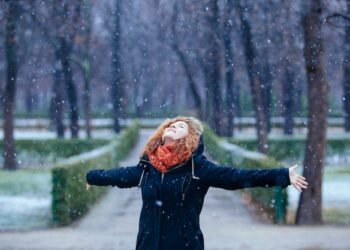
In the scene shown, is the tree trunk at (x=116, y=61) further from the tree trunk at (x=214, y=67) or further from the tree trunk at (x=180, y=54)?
the tree trunk at (x=214, y=67)

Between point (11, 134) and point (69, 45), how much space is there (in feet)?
23.5

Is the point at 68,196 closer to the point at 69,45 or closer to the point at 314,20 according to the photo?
the point at 314,20

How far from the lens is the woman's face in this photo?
5.37m

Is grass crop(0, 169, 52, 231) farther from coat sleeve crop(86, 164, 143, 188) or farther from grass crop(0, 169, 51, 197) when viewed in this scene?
coat sleeve crop(86, 164, 143, 188)

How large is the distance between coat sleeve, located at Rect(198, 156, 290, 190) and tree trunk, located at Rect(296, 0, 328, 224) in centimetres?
996

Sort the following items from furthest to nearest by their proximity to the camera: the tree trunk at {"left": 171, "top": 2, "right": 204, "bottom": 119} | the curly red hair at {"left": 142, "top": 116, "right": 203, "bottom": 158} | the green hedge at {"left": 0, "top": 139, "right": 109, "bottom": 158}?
1. the tree trunk at {"left": 171, "top": 2, "right": 204, "bottom": 119}
2. the green hedge at {"left": 0, "top": 139, "right": 109, "bottom": 158}
3. the curly red hair at {"left": 142, "top": 116, "right": 203, "bottom": 158}

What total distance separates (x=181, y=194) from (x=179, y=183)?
0.07 m

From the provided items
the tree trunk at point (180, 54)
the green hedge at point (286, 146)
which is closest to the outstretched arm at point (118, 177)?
the green hedge at point (286, 146)

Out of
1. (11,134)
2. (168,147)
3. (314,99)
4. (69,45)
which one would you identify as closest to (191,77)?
(69,45)

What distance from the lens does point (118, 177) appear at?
554 cm

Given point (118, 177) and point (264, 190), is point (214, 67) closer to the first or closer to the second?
point (264, 190)

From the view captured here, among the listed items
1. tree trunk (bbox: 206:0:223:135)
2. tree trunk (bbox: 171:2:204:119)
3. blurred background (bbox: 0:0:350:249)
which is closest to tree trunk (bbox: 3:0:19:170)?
blurred background (bbox: 0:0:350:249)

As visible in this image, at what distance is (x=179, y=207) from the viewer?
5.29m

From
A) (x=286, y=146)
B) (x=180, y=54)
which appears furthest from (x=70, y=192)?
(x=180, y=54)
